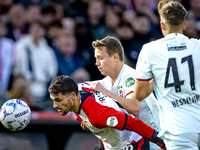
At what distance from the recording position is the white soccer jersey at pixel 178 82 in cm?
284

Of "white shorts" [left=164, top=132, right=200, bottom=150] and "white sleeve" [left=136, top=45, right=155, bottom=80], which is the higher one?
"white sleeve" [left=136, top=45, right=155, bottom=80]

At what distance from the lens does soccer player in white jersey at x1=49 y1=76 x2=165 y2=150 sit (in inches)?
136

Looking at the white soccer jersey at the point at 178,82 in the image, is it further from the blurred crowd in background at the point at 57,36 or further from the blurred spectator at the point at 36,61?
the blurred spectator at the point at 36,61

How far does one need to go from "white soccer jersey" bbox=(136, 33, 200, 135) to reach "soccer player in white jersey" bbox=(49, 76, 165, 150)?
572 millimetres

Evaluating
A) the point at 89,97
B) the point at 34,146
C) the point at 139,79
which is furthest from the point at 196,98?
the point at 34,146

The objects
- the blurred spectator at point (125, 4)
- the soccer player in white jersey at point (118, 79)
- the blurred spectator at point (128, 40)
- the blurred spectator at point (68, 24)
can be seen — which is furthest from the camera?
the blurred spectator at point (125, 4)

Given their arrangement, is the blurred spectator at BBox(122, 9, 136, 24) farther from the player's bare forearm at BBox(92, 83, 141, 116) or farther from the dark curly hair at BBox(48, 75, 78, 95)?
the dark curly hair at BBox(48, 75, 78, 95)

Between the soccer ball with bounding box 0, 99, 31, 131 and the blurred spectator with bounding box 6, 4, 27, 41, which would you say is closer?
the soccer ball with bounding box 0, 99, 31, 131

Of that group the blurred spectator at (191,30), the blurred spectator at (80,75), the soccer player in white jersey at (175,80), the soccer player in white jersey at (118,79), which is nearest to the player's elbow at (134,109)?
the soccer player in white jersey at (118,79)

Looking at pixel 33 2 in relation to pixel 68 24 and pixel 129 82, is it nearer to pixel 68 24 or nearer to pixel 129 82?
pixel 68 24

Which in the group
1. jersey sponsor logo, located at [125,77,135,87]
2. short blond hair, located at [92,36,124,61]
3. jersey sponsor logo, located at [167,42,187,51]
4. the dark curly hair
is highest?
jersey sponsor logo, located at [167,42,187,51]

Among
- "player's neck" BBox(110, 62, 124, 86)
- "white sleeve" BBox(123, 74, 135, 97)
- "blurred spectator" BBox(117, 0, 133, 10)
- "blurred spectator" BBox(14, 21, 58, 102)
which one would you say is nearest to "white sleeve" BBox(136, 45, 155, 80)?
"white sleeve" BBox(123, 74, 135, 97)

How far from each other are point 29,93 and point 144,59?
15.1 ft

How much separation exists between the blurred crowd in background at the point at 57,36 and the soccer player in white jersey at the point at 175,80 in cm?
447
